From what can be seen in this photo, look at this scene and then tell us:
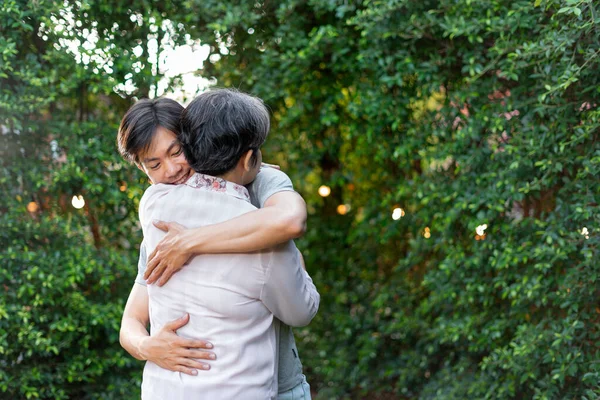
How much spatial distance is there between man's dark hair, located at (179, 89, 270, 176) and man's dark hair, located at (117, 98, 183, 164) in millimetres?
219

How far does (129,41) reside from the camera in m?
3.91

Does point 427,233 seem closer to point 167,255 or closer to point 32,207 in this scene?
point 32,207

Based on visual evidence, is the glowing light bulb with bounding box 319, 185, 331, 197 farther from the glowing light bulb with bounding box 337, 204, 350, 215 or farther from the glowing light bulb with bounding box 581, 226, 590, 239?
the glowing light bulb with bounding box 581, 226, 590, 239

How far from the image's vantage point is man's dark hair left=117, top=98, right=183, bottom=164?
205cm

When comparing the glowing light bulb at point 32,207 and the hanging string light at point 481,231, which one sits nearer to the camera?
the hanging string light at point 481,231

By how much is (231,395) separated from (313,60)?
2684mm

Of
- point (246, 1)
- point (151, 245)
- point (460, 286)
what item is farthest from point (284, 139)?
point (151, 245)

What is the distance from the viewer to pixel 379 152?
4289mm

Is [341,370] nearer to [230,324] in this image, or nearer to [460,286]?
[460,286]

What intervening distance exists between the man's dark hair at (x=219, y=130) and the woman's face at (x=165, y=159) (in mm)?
216

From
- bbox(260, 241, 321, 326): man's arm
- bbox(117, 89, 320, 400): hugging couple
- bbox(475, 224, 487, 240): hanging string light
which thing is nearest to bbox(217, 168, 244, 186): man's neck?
bbox(117, 89, 320, 400): hugging couple

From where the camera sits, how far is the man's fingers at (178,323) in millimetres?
1803

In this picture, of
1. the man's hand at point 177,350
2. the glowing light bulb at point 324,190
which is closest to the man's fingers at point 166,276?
the man's hand at point 177,350

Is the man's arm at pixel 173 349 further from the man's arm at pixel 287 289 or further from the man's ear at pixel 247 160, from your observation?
the man's ear at pixel 247 160
